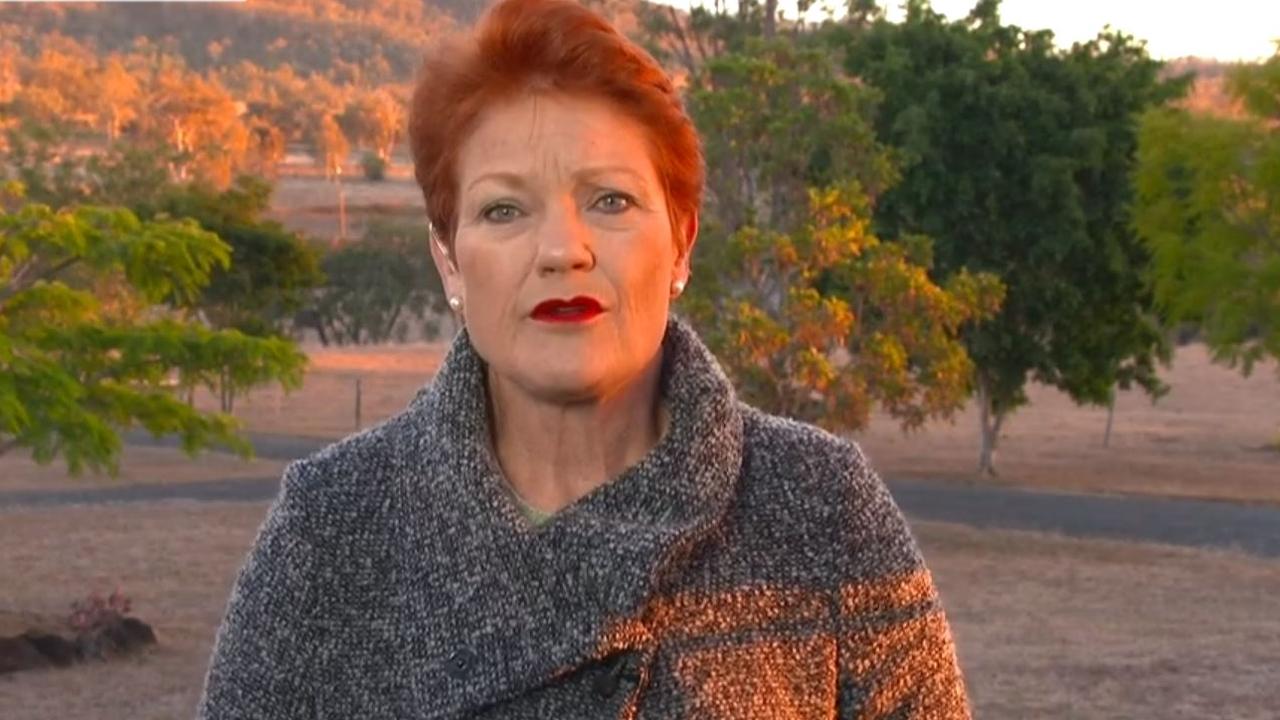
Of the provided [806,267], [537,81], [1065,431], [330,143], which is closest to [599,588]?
[537,81]

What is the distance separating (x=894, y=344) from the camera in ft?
67.9

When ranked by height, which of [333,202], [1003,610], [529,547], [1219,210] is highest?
[529,547]

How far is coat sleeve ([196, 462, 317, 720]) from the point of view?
8.08 ft

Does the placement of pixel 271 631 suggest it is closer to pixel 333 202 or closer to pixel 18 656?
pixel 18 656

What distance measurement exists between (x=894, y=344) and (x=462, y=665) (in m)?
18.5

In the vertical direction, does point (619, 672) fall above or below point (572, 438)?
below

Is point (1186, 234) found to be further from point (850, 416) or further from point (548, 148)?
point (548, 148)

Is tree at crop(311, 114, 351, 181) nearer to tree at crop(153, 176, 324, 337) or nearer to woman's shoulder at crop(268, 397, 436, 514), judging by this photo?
tree at crop(153, 176, 324, 337)

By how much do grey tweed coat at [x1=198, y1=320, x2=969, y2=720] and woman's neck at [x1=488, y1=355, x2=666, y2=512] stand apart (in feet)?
0.14

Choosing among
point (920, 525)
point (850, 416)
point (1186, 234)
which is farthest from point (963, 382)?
point (1186, 234)

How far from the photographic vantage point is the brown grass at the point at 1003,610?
50.1 ft

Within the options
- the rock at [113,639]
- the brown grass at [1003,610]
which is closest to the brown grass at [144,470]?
the brown grass at [1003,610]

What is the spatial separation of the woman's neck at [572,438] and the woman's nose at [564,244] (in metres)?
0.17

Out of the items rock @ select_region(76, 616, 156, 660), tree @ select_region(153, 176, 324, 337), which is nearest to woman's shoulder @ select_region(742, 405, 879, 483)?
rock @ select_region(76, 616, 156, 660)
